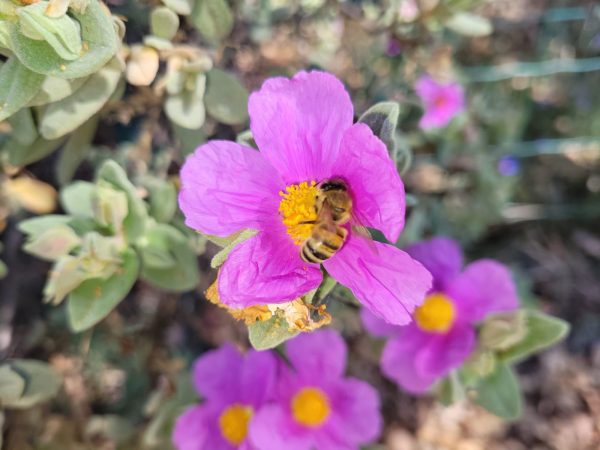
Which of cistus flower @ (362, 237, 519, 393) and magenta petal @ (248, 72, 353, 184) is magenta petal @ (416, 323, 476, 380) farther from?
magenta petal @ (248, 72, 353, 184)

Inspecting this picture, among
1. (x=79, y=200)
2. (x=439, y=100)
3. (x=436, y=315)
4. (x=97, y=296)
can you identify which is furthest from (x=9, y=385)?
(x=439, y=100)

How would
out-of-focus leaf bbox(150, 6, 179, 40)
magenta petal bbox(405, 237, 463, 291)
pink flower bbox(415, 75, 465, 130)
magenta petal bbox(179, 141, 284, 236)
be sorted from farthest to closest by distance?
pink flower bbox(415, 75, 465, 130)
magenta petal bbox(405, 237, 463, 291)
out-of-focus leaf bbox(150, 6, 179, 40)
magenta petal bbox(179, 141, 284, 236)

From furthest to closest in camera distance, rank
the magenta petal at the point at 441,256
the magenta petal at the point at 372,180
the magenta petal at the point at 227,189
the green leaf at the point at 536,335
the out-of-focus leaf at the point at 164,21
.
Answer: the magenta petal at the point at 441,256, the green leaf at the point at 536,335, the out-of-focus leaf at the point at 164,21, the magenta petal at the point at 227,189, the magenta petal at the point at 372,180

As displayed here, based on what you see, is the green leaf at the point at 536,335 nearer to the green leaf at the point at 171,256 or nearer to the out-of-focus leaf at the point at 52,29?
the green leaf at the point at 171,256

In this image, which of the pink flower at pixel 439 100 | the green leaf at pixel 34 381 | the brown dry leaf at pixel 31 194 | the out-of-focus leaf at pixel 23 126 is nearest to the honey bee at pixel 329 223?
the out-of-focus leaf at pixel 23 126

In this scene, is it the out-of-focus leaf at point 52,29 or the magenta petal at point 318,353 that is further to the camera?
the magenta petal at point 318,353

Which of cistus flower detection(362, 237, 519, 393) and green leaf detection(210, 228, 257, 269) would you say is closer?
green leaf detection(210, 228, 257, 269)

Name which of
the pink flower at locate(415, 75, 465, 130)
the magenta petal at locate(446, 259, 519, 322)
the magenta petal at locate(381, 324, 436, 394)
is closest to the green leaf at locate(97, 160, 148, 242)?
the magenta petal at locate(381, 324, 436, 394)
